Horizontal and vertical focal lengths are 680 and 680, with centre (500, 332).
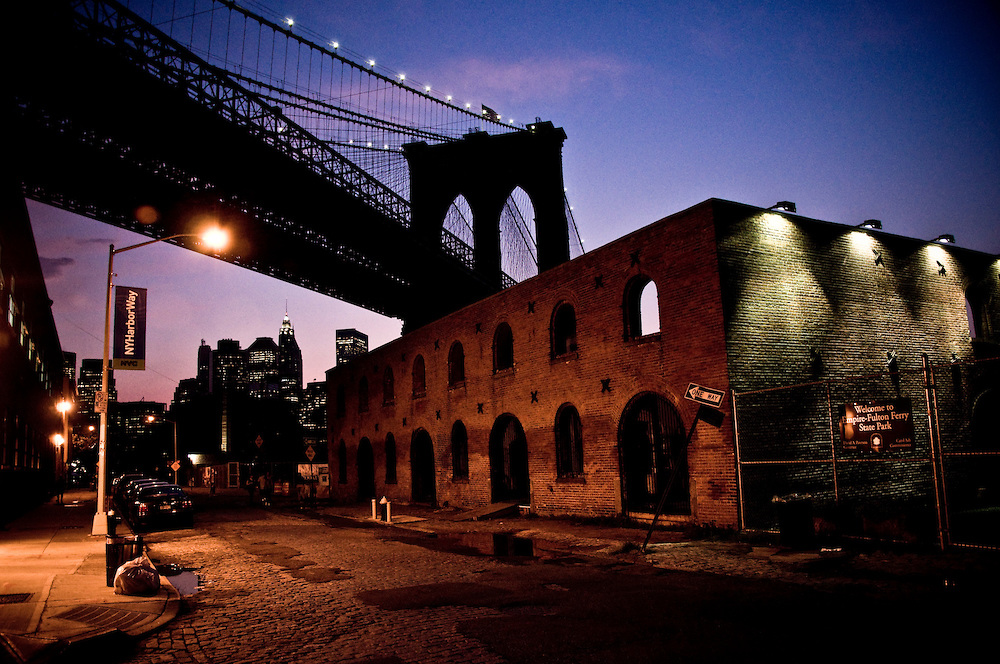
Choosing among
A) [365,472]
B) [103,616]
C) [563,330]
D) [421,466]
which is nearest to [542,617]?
[103,616]

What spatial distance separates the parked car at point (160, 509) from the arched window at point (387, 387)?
10.5m

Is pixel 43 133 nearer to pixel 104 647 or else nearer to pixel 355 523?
pixel 355 523

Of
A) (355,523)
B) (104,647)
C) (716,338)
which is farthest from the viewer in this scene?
(355,523)

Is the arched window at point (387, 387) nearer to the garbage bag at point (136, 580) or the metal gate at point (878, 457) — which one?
the metal gate at point (878, 457)

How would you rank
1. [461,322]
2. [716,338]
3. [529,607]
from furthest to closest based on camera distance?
[461,322]
[716,338]
[529,607]

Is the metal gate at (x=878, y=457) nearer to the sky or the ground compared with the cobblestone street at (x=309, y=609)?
Answer: nearer to the sky

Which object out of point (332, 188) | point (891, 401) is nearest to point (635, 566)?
point (891, 401)

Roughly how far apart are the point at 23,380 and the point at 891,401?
32.8m

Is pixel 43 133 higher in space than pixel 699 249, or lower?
higher

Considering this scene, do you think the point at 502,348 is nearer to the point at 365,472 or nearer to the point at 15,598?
the point at 365,472

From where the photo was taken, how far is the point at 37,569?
38.2 ft

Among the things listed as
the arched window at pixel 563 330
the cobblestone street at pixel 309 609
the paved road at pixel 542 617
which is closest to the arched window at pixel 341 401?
the arched window at pixel 563 330

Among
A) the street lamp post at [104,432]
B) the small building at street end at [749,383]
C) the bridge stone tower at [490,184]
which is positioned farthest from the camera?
the bridge stone tower at [490,184]

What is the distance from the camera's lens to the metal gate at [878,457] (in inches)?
419
